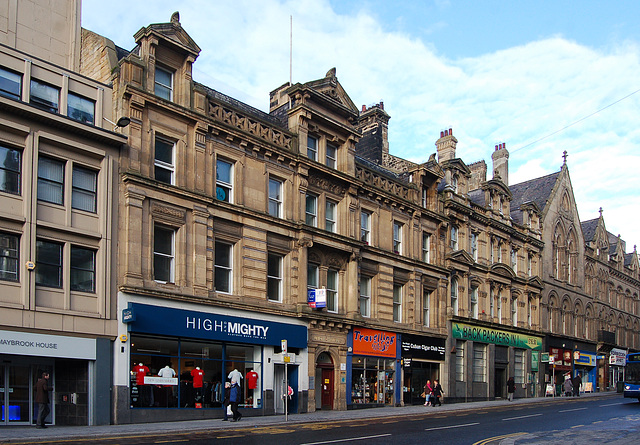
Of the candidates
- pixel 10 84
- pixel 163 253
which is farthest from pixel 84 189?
pixel 10 84

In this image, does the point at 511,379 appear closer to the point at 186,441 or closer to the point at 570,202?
the point at 570,202

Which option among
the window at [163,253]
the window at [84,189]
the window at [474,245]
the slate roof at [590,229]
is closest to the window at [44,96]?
the window at [84,189]

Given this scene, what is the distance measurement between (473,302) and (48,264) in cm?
3097

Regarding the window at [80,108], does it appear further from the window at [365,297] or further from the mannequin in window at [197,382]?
the window at [365,297]

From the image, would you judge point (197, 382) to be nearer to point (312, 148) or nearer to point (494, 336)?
point (312, 148)

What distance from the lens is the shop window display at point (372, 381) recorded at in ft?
109

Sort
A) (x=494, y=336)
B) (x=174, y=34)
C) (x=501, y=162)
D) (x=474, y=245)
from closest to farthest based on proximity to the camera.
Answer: (x=174, y=34) < (x=474, y=245) < (x=494, y=336) < (x=501, y=162)

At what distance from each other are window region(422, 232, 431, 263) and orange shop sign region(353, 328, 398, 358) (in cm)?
639

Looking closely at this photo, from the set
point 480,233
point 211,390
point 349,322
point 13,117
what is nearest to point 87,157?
point 13,117

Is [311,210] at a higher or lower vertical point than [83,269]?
higher

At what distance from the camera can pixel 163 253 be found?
2517 centimetres

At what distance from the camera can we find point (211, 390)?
25.9 meters

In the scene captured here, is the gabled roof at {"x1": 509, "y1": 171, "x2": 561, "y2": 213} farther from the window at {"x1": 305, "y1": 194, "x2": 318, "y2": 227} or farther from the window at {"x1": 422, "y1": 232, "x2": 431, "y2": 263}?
the window at {"x1": 305, "y1": 194, "x2": 318, "y2": 227}

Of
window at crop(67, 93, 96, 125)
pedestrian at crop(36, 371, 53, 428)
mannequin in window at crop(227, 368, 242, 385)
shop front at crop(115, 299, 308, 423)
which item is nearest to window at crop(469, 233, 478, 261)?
shop front at crop(115, 299, 308, 423)
